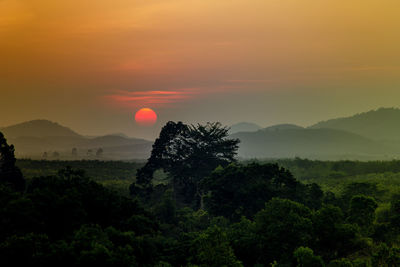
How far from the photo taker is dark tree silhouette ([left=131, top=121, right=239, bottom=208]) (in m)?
54.7

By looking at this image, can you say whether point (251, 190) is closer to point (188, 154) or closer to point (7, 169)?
point (188, 154)

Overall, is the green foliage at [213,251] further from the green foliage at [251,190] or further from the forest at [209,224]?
the green foliage at [251,190]

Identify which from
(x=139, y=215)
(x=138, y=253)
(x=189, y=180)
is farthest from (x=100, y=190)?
(x=189, y=180)

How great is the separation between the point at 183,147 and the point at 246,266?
3106 centimetres

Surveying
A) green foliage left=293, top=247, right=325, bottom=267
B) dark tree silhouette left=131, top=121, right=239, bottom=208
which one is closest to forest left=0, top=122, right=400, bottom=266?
green foliage left=293, top=247, right=325, bottom=267

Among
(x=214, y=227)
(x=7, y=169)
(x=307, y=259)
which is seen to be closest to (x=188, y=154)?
(x=7, y=169)

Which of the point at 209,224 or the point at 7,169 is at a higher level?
the point at 7,169

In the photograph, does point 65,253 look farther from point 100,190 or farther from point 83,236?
point 100,190

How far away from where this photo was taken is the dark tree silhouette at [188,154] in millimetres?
54719

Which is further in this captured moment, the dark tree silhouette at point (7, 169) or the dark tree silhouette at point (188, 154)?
the dark tree silhouette at point (188, 154)

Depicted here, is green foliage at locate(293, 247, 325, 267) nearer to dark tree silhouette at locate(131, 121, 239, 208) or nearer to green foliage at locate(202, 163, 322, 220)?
green foliage at locate(202, 163, 322, 220)

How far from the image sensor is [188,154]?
56.3 meters

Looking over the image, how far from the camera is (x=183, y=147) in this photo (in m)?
56.2

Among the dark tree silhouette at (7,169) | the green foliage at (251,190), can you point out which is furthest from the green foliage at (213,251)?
the dark tree silhouette at (7,169)
